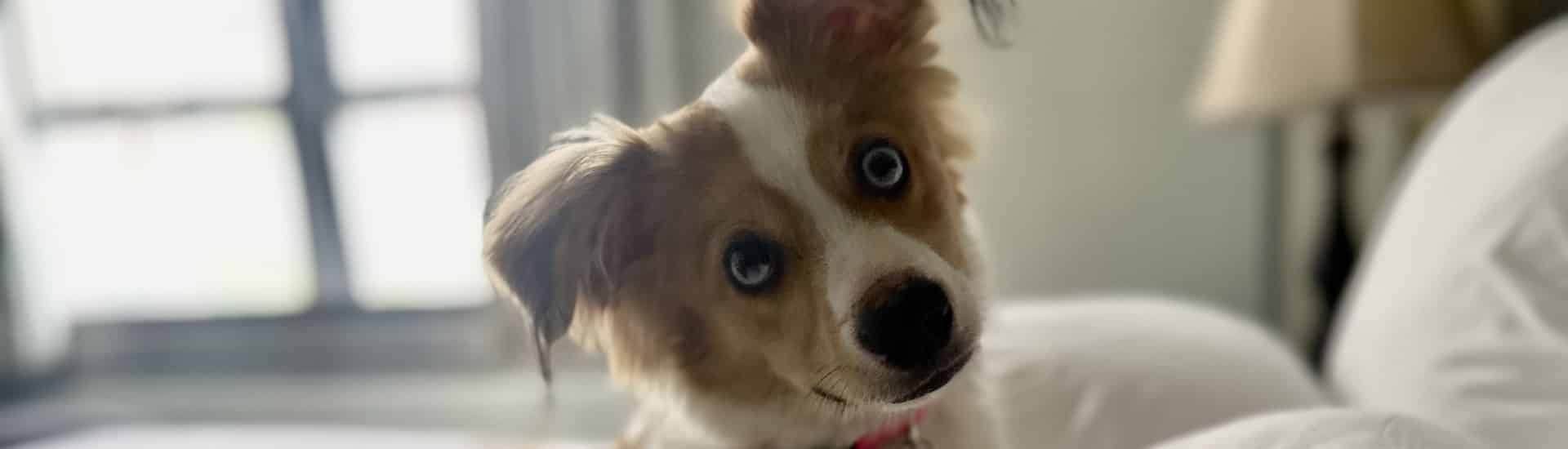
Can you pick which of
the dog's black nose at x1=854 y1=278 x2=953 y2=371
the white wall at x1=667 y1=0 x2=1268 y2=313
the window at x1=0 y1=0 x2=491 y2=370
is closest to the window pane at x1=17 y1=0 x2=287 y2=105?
the window at x1=0 y1=0 x2=491 y2=370

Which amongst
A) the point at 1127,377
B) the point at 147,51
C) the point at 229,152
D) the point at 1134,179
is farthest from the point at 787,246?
the point at 147,51

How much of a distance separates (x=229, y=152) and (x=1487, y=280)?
9.95 ft

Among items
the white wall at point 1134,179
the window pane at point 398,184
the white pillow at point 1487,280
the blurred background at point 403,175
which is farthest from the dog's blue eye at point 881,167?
the window pane at point 398,184

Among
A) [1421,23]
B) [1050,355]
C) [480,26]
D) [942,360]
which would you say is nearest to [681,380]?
[942,360]

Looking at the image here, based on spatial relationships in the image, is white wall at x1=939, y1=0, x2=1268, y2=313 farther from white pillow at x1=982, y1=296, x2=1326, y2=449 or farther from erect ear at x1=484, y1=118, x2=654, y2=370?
erect ear at x1=484, y1=118, x2=654, y2=370

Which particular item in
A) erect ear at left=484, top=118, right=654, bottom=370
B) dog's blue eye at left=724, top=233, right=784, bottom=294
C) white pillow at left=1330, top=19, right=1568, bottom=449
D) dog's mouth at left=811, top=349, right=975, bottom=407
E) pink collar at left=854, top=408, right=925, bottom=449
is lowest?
white pillow at left=1330, top=19, right=1568, bottom=449

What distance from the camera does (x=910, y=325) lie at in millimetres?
758

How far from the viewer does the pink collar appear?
850 mm

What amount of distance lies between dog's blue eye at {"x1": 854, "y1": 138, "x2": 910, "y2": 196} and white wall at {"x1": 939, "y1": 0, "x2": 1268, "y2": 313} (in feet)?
4.91

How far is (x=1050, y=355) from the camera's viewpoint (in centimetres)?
127

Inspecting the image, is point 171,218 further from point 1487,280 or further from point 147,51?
point 1487,280

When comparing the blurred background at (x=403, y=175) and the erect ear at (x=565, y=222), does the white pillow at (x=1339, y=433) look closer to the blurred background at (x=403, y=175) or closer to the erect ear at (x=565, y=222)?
the erect ear at (x=565, y=222)

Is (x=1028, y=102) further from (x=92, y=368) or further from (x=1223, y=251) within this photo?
(x=92, y=368)

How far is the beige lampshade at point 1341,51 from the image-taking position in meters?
1.84
